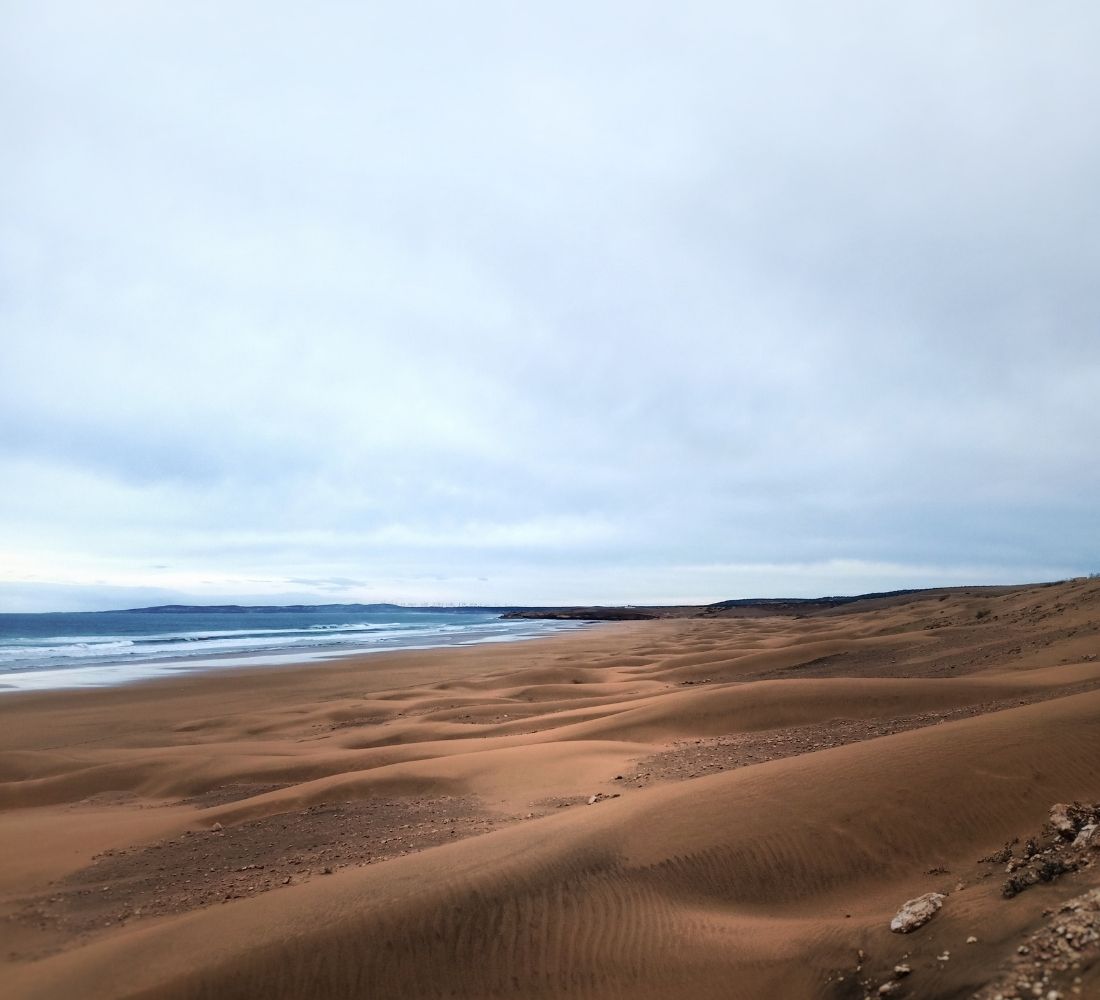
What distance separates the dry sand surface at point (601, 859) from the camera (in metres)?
4.48

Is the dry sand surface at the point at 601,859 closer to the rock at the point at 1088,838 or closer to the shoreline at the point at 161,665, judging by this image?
the rock at the point at 1088,838

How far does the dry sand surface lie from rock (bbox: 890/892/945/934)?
0.05 m

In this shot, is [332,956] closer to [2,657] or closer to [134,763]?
[134,763]

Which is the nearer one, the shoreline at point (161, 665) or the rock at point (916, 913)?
the rock at point (916, 913)

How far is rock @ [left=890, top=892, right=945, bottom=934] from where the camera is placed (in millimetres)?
4211


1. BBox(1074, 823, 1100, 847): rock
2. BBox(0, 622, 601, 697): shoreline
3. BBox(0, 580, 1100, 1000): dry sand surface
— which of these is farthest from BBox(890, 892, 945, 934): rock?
BBox(0, 622, 601, 697): shoreline

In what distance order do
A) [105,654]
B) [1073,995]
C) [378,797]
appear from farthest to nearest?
[105,654]
[378,797]
[1073,995]

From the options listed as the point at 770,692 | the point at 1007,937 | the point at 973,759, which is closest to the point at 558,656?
the point at 770,692

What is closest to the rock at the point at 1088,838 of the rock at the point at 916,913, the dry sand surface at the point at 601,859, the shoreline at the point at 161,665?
the dry sand surface at the point at 601,859

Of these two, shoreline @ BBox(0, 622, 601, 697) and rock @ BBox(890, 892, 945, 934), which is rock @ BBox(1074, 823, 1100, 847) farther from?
shoreline @ BBox(0, 622, 601, 697)

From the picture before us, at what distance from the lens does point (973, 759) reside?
6.70 meters

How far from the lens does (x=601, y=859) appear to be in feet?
19.4

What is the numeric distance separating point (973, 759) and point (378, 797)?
7158 millimetres

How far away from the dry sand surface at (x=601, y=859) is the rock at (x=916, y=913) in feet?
0.17
